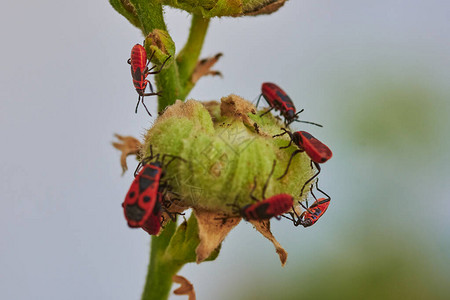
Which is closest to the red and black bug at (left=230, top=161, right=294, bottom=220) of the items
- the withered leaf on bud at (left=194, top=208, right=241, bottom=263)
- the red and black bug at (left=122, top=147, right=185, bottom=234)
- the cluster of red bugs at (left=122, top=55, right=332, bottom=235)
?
the cluster of red bugs at (left=122, top=55, right=332, bottom=235)

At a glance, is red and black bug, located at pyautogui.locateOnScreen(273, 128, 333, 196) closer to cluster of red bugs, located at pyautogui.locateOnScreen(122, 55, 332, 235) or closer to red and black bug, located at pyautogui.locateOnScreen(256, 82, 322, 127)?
cluster of red bugs, located at pyautogui.locateOnScreen(122, 55, 332, 235)

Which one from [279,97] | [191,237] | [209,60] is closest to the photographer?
[191,237]

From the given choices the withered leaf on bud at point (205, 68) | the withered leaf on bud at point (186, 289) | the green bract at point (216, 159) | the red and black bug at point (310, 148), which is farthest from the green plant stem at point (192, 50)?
the withered leaf on bud at point (186, 289)

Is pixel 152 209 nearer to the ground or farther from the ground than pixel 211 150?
nearer to the ground

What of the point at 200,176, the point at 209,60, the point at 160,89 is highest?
the point at 209,60

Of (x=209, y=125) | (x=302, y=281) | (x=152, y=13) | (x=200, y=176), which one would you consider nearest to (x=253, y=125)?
(x=209, y=125)

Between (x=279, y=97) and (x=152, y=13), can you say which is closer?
(x=152, y=13)

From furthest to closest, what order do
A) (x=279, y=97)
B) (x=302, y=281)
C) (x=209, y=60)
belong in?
(x=302, y=281)
(x=209, y=60)
(x=279, y=97)

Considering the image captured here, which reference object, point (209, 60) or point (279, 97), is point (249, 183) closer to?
point (279, 97)
